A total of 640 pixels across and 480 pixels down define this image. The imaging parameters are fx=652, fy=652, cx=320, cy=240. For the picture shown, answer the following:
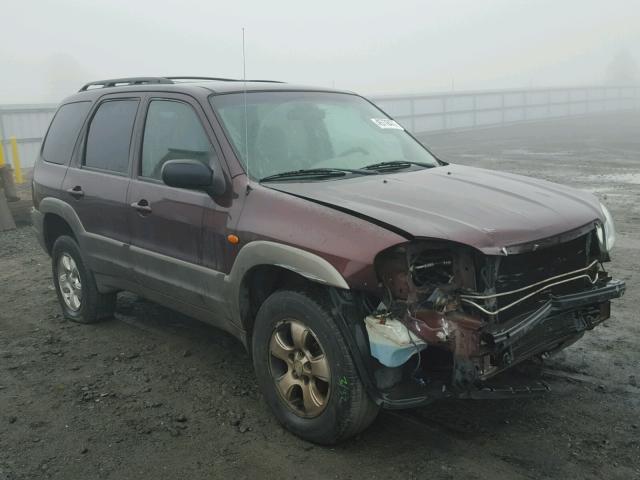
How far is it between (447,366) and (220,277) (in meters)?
1.45

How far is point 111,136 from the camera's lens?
4.89 m

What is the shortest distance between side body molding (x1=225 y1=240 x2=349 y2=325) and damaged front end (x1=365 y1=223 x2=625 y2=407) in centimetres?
25

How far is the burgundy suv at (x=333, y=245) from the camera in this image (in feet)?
9.83

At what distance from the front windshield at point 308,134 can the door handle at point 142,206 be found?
81 centimetres

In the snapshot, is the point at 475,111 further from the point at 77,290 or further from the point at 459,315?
the point at 459,315

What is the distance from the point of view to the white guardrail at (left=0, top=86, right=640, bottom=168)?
19328 millimetres

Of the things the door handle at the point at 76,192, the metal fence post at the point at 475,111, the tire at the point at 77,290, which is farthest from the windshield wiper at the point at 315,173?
the metal fence post at the point at 475,111

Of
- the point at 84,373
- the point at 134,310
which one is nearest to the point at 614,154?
the point at 134,310

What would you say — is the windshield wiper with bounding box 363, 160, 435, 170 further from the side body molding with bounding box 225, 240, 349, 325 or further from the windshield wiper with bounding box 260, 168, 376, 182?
the side body molding with bounding box 225, 240, 349, 325

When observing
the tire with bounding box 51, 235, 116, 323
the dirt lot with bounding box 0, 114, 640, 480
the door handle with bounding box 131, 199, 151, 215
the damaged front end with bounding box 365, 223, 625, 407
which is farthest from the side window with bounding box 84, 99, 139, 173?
Answer: the damaged front end with bounding box 365, 223, 625, 407

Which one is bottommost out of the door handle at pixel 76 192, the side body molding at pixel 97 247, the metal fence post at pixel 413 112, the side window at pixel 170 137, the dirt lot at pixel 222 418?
the dirt lot at pixel 222 418

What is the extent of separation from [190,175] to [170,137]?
2.62 feet

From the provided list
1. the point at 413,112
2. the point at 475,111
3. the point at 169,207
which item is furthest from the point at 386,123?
the point at 475,111

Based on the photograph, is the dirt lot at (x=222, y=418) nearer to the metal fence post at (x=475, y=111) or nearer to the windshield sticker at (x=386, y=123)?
the windshield sticker at (x=386, y=123)
